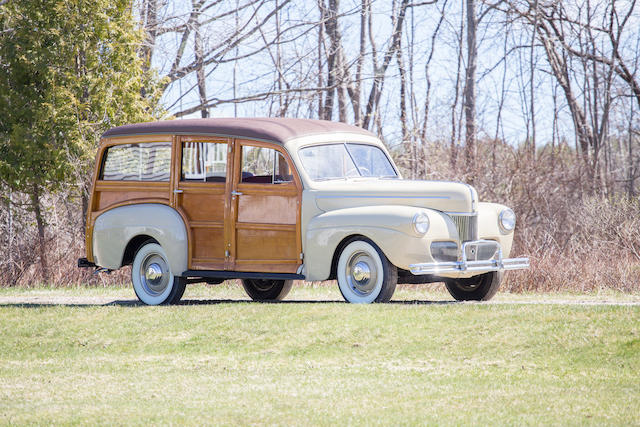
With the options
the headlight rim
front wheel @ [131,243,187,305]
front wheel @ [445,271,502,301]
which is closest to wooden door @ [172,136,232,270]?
front wheel @ [131,243,187,305]

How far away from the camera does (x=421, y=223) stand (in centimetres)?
1055

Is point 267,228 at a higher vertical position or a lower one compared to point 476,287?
higher

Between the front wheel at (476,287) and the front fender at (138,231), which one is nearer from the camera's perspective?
the front wheel at (476,287)

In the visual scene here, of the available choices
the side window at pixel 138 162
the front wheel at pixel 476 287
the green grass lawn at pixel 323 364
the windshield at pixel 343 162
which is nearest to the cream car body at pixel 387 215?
the windshield at pixel 343 162

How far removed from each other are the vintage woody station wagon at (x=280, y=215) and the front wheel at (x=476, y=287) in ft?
0.05

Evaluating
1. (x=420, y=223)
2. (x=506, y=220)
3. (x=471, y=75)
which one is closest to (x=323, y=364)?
(x=420, y=223)

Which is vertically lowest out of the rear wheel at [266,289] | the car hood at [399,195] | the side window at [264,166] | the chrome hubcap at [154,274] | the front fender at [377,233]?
the rear wheel at [266,289]

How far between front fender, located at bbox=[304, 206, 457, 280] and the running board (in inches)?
12.7

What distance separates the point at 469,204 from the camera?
11.0 metres

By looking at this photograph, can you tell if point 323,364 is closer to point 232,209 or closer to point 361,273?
point 361,273

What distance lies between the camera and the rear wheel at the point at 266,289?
1375cm

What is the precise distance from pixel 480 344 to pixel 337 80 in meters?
16.5

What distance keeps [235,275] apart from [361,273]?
5.93 feet

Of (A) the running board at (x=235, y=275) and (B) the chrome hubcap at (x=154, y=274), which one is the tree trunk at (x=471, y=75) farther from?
(A) the running board at (x=235, y=275)
